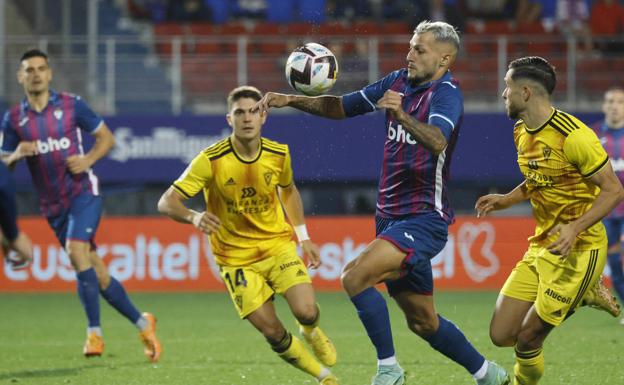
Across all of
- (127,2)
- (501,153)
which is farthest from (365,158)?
(127,2)

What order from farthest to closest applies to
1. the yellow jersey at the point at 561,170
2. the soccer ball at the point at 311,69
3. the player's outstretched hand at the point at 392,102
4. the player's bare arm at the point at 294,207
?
the player's bare arm at the point at 294,207
the soccer ball at the point at 311,69
the yellow jersey at the point at 561,170
the player's outstretched hand at the point at 392,102

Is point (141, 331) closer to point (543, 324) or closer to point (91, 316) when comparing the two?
point (91, 316)

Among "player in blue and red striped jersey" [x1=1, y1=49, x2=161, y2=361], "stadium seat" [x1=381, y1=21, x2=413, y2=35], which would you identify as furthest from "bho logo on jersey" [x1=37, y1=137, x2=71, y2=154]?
"stadium seat" [x1=381, y1=21, x2=413, y2=35]

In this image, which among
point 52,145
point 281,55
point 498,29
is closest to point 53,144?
point 52,145

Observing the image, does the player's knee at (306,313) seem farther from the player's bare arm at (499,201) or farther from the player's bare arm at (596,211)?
the player's bare arm at (596,211)

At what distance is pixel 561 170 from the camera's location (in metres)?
6.38

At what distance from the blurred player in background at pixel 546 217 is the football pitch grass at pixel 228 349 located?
101 cm

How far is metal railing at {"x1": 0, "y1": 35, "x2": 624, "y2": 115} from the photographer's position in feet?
52.5

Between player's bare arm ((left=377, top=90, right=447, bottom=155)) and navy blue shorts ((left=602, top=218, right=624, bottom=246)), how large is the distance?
5429 mm

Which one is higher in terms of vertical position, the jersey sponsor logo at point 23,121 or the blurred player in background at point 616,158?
the jersey sponsor logo at point 23,121

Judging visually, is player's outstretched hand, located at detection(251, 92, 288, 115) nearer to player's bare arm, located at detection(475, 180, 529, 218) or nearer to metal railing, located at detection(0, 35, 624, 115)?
player's bare arm, located at detection(475, 180, 529, 218)

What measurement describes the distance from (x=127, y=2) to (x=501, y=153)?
6523 millimetres

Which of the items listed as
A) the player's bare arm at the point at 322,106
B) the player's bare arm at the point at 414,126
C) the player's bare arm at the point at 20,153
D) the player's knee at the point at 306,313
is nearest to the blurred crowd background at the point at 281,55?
the player's bare arm at the point at 20,153

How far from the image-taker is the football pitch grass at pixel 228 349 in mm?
7773
